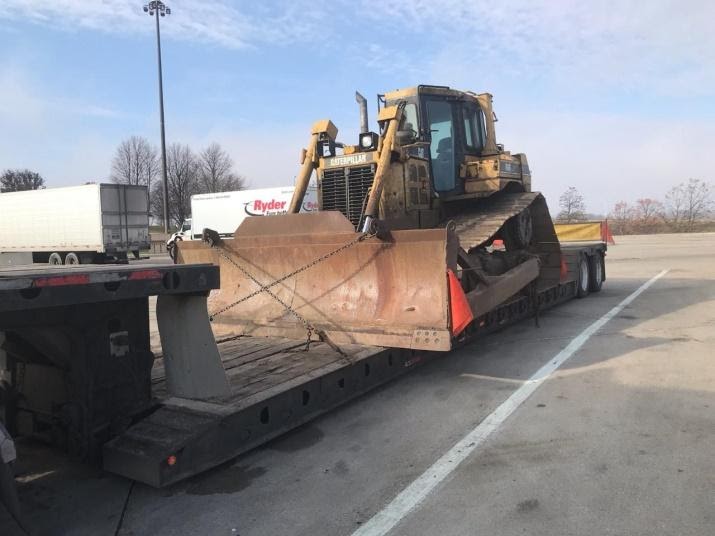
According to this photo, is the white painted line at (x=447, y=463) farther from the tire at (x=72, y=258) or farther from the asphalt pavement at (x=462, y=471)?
the tire at (x=72, y=258)

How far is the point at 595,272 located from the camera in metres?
13.0

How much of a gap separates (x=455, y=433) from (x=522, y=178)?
6.29 meters

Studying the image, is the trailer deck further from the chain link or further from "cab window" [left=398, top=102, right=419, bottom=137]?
"cab window" [left=398, top=102, right=419, bottom=137]

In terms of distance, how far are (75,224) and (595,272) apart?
2109 centimetres

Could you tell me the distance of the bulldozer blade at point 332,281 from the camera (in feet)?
18.7

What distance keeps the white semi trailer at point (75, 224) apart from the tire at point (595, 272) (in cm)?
1939

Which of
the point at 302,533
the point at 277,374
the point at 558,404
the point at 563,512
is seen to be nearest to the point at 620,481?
the point at 563,512

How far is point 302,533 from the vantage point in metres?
3.15

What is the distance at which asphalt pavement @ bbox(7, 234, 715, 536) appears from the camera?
325 cm

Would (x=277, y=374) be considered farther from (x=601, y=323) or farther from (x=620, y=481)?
(x=601, y=323)

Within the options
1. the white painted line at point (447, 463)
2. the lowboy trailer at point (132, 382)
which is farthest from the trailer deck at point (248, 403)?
the white painted line at point (447, 463)

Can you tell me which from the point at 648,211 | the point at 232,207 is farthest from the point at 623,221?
the point at 232,207

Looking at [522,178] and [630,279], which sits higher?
[522,178]

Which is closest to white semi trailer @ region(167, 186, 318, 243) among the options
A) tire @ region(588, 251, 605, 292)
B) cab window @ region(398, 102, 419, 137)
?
tire @ region(588, 251, 605, 292)
